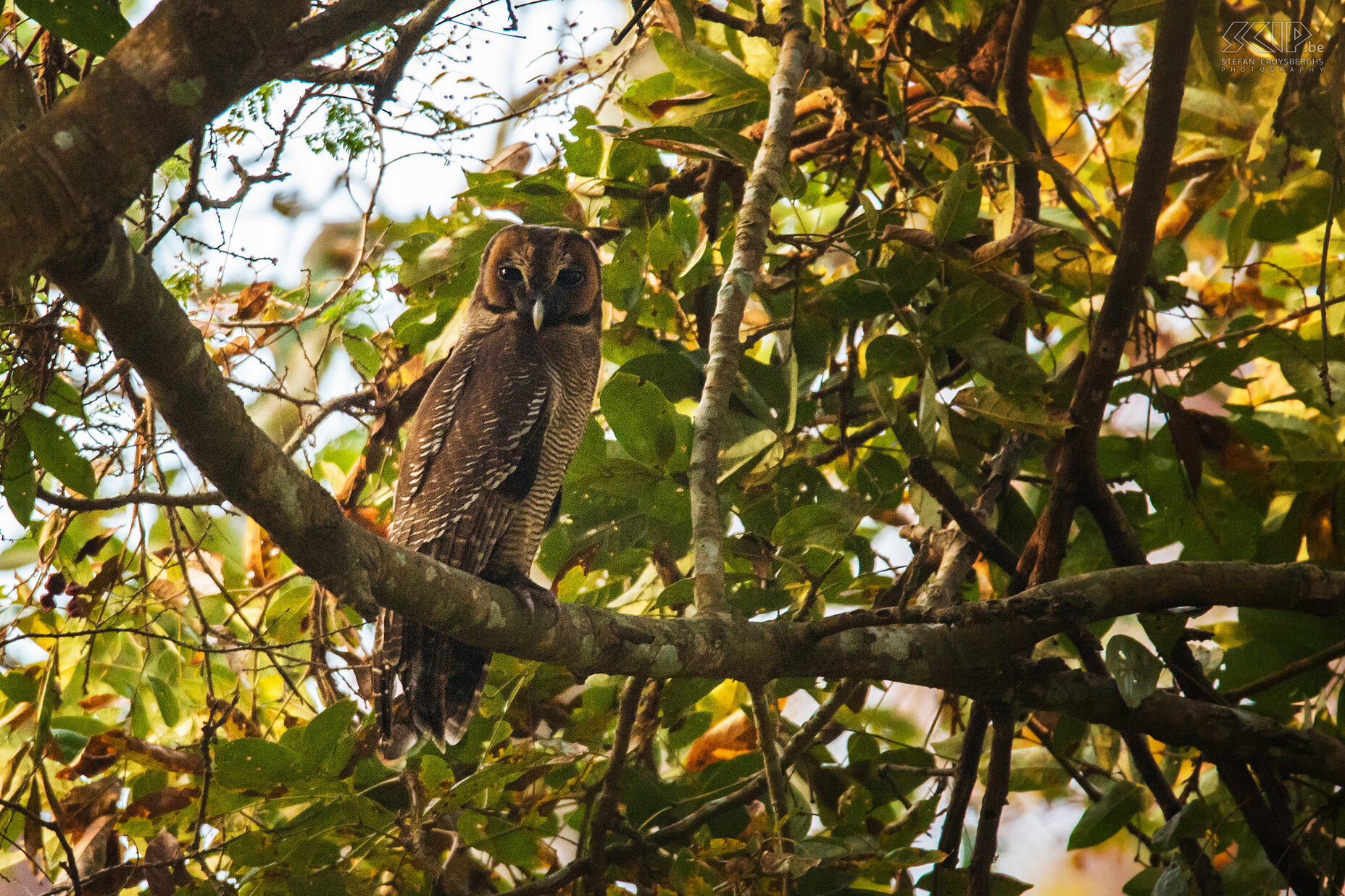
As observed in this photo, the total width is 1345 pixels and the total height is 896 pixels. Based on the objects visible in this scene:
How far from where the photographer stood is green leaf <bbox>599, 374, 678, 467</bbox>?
A: 2.39 metres

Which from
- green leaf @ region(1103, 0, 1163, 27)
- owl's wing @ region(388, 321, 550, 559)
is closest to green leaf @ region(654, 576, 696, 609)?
owl's wing @ region(388, 321, 550, 559)

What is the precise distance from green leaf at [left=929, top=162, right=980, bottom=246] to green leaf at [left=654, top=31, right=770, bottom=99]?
833 mm

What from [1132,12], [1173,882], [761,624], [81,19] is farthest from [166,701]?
[1132,12]

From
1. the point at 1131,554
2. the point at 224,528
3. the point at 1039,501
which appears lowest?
the point at 1131,554

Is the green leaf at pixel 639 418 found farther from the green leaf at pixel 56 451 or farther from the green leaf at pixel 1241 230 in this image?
the green leaf at pixel 1241 230

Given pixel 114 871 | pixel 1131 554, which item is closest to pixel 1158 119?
pixel 1131 554

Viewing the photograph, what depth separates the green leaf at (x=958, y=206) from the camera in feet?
7.13

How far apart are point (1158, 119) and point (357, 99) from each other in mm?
1917

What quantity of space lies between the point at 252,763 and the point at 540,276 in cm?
189

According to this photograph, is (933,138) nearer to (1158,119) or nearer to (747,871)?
(1158,119)

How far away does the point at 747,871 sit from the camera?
210 centimetres

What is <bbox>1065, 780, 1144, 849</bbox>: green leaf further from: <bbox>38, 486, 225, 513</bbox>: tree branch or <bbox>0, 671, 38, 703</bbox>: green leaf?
<bbox>0, 671, 38, 703</bbox>: green leaf

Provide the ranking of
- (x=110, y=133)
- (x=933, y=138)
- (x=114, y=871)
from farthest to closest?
(x=933, y=138)
(x=114, y=871)
(x=110, y=133)

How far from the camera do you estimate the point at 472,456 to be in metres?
2.97
